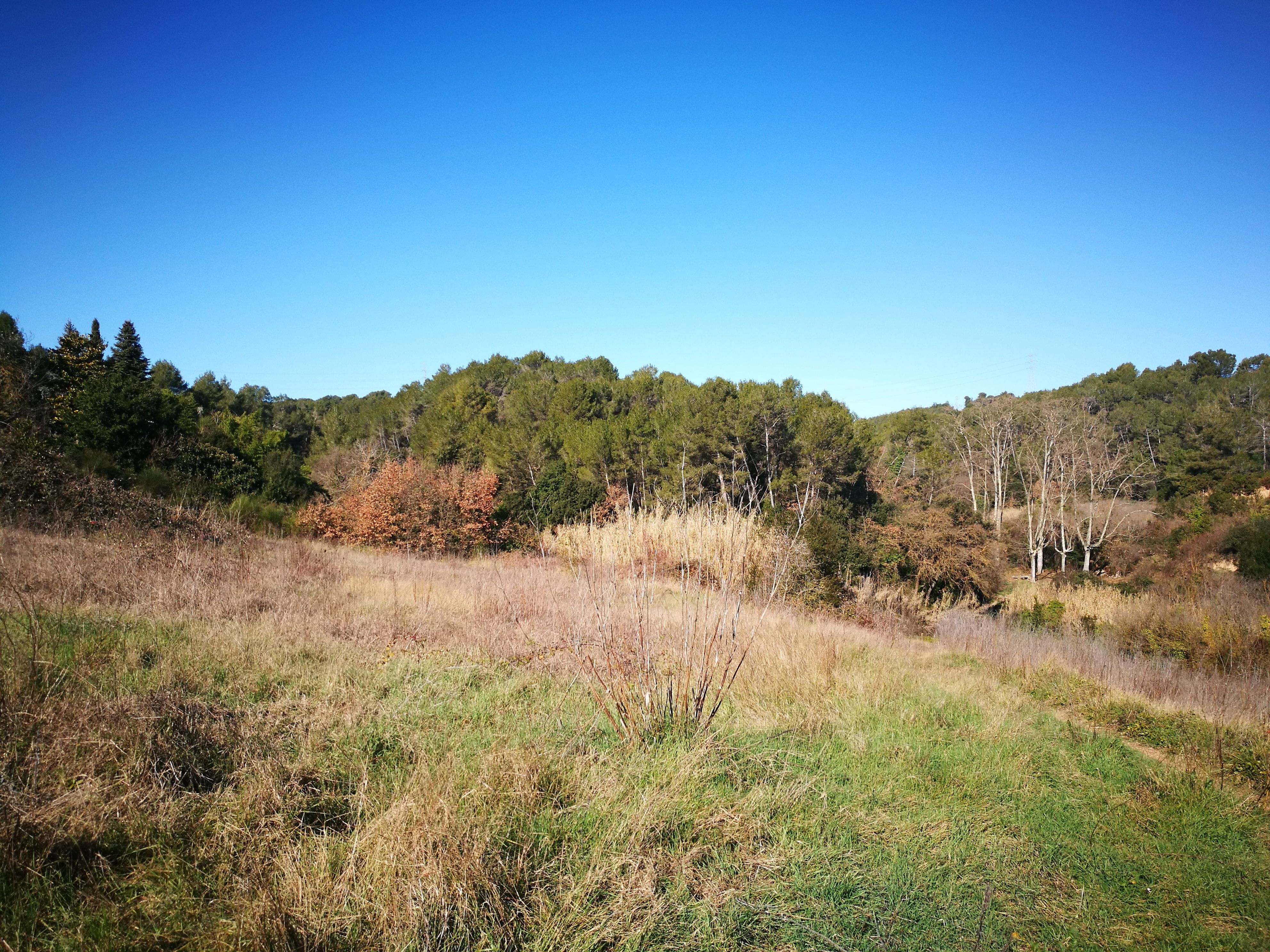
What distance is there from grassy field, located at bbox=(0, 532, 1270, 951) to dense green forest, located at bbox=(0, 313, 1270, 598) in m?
1.77

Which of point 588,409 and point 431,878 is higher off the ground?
point 588,409

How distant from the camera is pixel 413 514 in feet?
61.9

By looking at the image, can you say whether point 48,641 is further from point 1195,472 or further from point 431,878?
point 1195,472

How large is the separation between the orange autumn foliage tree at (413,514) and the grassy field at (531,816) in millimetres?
12879

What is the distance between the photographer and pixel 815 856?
2.99 meters

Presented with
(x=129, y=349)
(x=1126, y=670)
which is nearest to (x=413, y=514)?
(x=1126, y=670)

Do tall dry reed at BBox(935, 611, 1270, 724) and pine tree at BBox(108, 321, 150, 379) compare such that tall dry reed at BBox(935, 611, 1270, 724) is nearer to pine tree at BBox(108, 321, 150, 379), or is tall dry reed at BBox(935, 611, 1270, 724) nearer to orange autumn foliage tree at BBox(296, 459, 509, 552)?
orange autumn foliage tree at BBox(296, 459, 509, 552)

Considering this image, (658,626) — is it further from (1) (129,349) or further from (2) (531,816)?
(1) (129,349)

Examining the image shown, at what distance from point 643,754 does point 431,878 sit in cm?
154

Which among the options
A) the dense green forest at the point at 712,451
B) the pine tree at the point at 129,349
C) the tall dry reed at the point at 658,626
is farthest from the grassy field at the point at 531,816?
the pine tree at the point at 129,349

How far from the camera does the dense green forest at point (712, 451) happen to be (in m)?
15.9

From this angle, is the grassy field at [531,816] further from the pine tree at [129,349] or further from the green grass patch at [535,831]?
the pine tree at [129,349]

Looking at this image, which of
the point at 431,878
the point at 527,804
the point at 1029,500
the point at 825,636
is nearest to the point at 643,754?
the point at 527,804

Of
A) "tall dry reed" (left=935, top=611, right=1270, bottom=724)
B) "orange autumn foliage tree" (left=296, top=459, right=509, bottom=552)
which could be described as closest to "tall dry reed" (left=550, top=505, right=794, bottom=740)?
"tall dry reed" (left=935, top=611, right=1270, bottom=724)
